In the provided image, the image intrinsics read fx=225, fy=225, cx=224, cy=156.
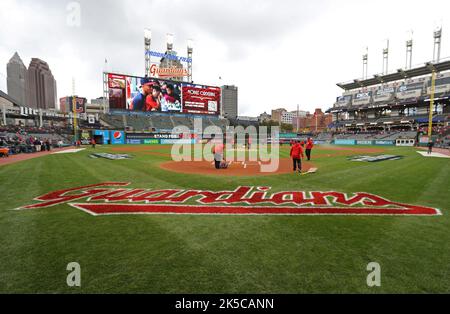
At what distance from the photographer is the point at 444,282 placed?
9.94 ft

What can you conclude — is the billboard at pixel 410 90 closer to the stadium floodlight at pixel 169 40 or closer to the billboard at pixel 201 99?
the billboard at pixel 201 99

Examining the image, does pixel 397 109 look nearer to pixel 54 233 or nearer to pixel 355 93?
pixel 355 93

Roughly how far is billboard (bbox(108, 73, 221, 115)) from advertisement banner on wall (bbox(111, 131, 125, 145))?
29.9 feet

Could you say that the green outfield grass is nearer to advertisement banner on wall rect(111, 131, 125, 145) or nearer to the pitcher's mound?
the pitcher's mound

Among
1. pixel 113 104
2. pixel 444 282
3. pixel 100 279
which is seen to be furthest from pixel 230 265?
pixel 113 104

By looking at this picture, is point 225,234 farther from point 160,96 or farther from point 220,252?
point 160,96

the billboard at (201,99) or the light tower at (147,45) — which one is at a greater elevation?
the light tower at (147,45)

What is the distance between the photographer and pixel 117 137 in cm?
5216

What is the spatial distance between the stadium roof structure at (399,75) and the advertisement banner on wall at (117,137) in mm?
78471

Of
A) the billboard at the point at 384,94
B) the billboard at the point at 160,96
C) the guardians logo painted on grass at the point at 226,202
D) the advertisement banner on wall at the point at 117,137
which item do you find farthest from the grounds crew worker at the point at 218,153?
the billboard at the point at 384,94

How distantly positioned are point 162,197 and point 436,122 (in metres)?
73.7

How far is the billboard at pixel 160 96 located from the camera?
56812 millimetres

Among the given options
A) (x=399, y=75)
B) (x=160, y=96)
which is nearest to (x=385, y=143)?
(x=399, y=75)

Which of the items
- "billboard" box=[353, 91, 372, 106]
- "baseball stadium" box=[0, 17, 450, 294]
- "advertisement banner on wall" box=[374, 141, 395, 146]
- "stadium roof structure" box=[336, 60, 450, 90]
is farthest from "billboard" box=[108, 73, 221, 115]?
"baseball stadium" box=[0, 17, 450, 294]
